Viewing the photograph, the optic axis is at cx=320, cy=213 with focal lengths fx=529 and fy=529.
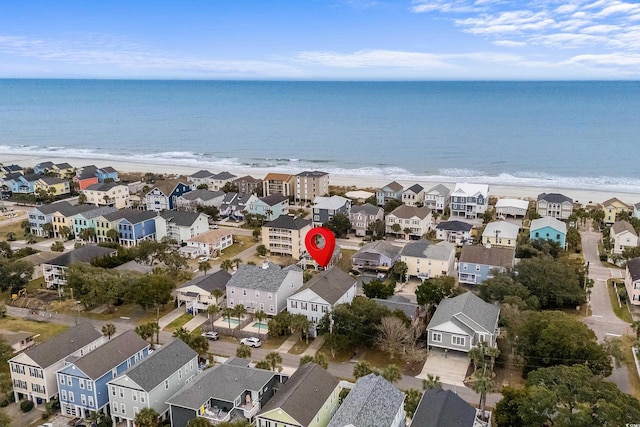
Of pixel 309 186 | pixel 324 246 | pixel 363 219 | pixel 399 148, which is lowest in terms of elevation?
pixel 363 219

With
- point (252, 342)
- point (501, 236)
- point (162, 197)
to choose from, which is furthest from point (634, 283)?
point (162, 197)

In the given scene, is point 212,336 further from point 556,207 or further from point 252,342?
point 556,207

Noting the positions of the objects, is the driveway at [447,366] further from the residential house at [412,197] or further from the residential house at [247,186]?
the residential house at [247,186]

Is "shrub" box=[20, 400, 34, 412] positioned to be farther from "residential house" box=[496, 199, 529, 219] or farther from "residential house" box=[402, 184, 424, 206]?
"residential house" box=[496, 199, 529, 219]

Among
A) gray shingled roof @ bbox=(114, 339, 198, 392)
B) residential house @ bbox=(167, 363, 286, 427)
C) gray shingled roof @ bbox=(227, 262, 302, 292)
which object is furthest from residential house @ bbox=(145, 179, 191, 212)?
residential house @ bbox=(167, 363, 286, 427)

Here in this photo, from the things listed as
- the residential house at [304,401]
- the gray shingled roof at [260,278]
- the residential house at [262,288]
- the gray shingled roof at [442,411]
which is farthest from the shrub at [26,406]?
→ the gray shingled roof at [442,411]

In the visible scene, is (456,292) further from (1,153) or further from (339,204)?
(1,153)
